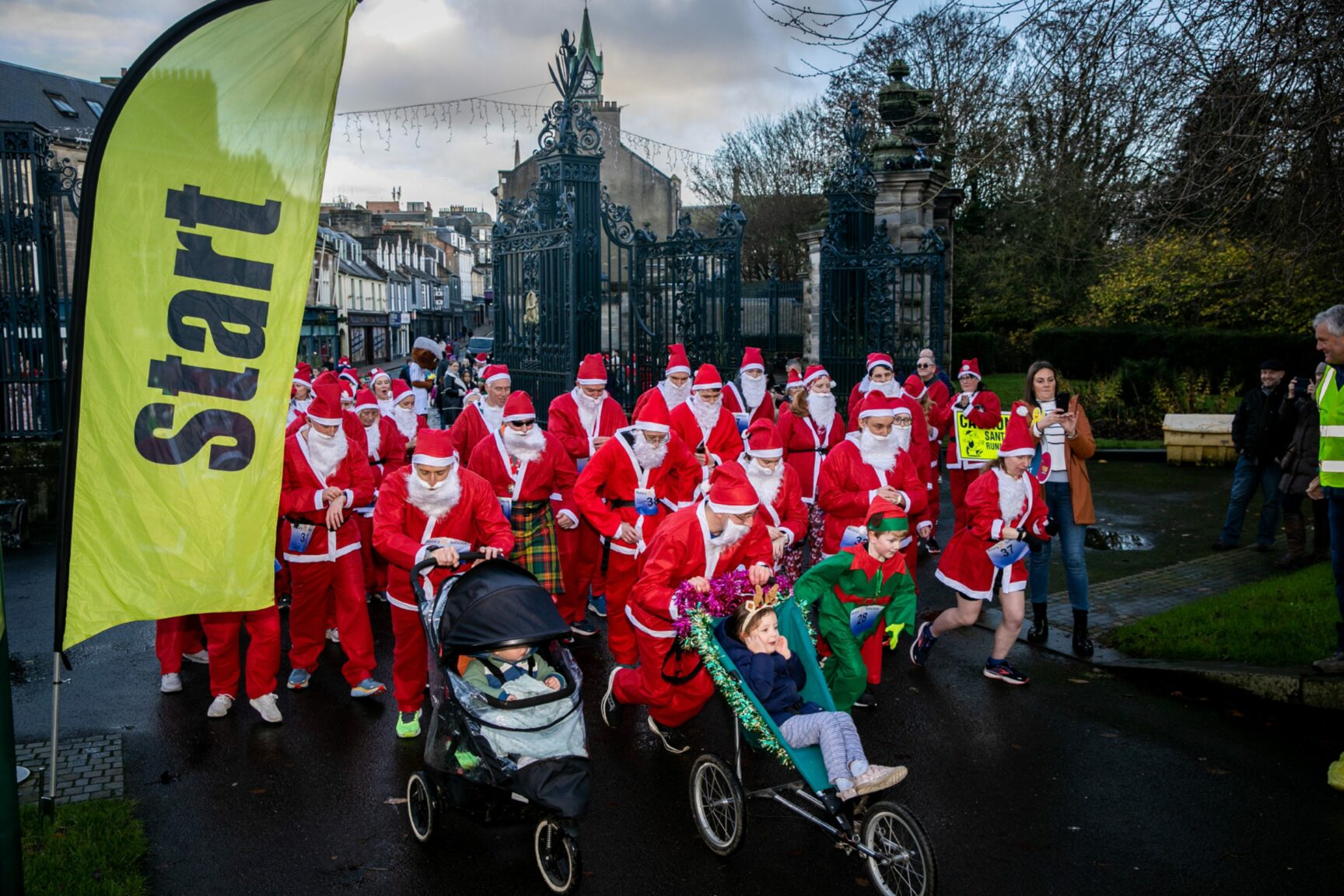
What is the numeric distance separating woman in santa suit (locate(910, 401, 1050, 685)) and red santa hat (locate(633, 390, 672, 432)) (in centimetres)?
218

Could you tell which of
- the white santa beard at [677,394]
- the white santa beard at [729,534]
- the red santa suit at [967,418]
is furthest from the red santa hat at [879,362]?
the white santa beard at [729,534]

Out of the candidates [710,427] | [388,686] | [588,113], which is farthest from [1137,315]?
[388,686]

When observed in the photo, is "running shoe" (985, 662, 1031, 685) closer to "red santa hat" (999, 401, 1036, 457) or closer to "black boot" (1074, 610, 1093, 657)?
"black boot" (1074, 610, 1093, 657)

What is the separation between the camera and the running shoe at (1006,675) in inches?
277

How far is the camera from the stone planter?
15.6 meters

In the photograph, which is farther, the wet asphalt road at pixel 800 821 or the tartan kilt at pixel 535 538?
the tartan kilt at pixel 535 538

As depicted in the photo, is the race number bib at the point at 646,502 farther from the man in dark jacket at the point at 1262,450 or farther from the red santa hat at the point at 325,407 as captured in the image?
the man in dark jacket at the point at 1262,450

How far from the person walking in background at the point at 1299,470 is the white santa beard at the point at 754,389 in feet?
17.0

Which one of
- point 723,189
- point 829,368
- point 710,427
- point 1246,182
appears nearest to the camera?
point 1246,182

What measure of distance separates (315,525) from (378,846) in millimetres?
2386

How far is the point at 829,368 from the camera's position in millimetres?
14414

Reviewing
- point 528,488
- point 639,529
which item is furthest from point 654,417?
point 528,488

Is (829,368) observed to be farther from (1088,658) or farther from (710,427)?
(1088,658)

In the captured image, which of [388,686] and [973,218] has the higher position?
[973,218]
